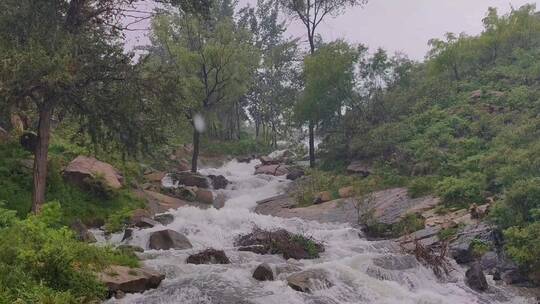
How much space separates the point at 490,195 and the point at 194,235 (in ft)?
35.5

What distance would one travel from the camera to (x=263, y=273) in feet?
38.9

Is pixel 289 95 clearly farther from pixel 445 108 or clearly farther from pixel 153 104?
pixel 153 104

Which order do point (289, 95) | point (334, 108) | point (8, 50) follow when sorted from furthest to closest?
point (289, 95) < point (334, 108) < point (8, 50)

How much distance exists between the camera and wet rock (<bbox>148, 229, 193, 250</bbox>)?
15.1 meters

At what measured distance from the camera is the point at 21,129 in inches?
838

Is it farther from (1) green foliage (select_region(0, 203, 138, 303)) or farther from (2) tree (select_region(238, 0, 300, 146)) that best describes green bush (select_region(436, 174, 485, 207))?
(2) tree (select_region(238, 0, 300, 146))

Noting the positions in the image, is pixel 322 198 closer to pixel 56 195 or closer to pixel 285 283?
pixel 56 195

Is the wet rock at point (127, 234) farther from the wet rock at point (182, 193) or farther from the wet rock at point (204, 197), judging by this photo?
the wet rock at point (204, 197)

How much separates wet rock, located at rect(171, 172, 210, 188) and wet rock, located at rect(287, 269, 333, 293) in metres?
19.7

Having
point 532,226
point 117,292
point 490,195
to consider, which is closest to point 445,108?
point 490,195

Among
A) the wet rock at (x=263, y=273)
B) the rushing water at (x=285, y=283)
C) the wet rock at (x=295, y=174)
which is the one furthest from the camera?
the wet rock at (x=295, y=174)

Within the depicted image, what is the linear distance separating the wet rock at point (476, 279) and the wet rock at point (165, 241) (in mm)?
7938

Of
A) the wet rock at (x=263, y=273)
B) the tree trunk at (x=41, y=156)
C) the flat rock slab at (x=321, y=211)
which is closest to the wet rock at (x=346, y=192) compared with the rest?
the flat rock slab at (x=321, y=211)

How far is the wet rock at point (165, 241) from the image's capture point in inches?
595
